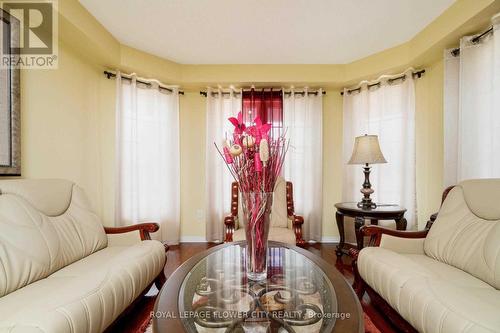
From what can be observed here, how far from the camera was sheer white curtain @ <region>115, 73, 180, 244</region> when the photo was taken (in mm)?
2709

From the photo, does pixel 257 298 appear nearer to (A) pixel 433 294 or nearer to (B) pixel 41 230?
(A) pixel 433 294

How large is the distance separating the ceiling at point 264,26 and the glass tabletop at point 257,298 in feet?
6.80

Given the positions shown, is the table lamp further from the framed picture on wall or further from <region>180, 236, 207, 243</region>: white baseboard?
the framed picture on wall

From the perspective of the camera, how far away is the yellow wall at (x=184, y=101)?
185 centimetres

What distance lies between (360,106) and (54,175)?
3.55 metres

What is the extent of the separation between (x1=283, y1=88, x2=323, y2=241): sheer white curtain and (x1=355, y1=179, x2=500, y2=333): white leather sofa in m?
1.39

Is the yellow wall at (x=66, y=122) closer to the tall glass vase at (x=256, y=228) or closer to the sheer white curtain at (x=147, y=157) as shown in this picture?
the sheer white curtain at (x=147, y=157)

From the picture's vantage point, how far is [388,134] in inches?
109

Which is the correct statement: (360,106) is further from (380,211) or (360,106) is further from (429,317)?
(429,317)

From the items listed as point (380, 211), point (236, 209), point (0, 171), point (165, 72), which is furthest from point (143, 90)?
point (380, 211)

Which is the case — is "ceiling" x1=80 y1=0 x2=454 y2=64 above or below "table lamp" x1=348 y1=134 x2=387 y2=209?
above

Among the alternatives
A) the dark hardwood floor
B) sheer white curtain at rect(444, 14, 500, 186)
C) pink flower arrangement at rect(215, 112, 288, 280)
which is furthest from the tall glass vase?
sheer white curtain at rect(444, 14, 500, 186)

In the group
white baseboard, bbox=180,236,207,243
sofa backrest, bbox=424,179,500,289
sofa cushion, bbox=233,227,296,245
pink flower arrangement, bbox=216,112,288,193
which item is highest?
pink flower arrangement, bbox=216,112,288,193

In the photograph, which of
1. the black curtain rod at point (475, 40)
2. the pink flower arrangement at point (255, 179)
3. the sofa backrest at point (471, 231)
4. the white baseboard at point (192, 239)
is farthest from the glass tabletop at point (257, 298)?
the black curtain rod at point (475, 40)
